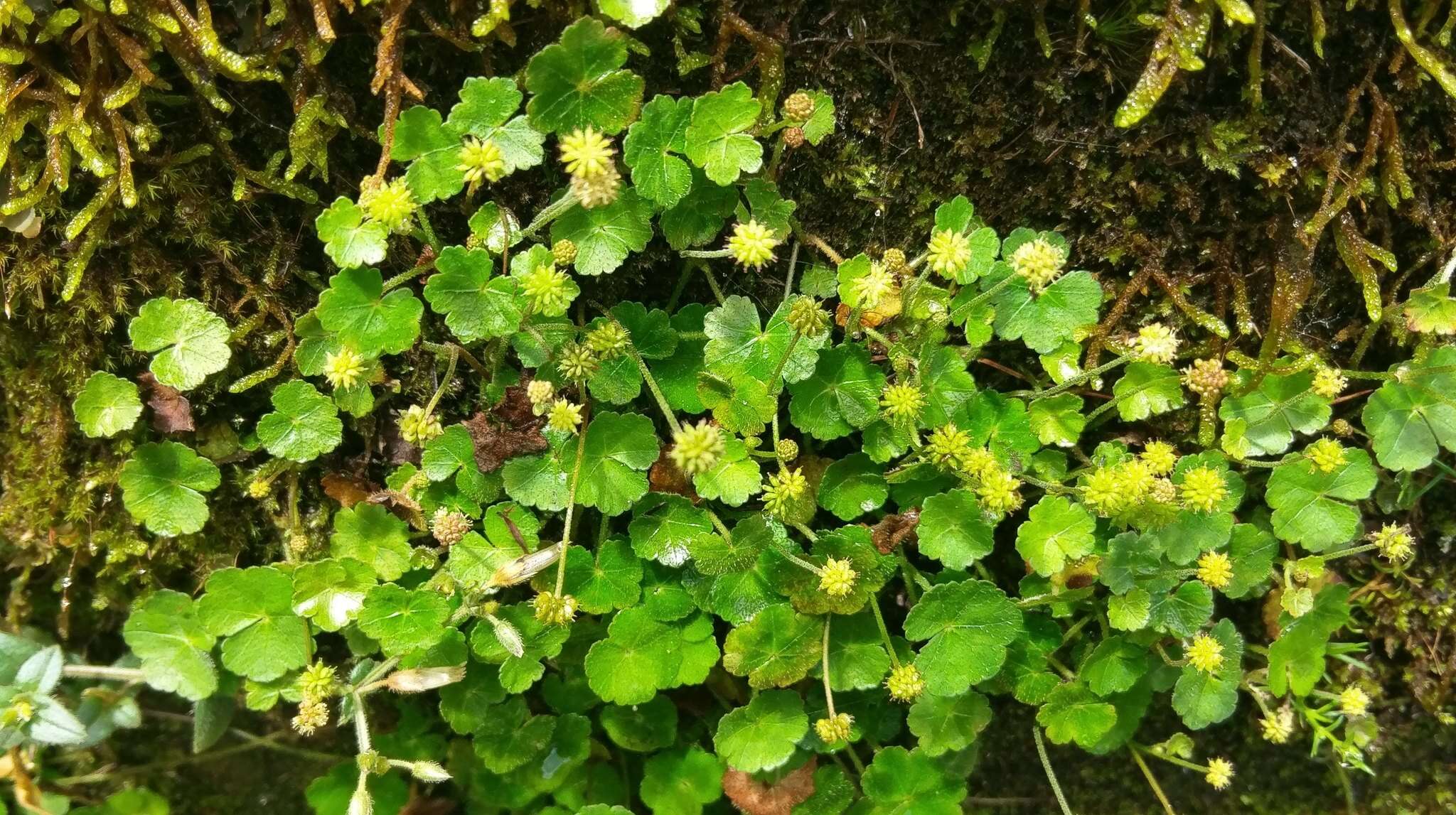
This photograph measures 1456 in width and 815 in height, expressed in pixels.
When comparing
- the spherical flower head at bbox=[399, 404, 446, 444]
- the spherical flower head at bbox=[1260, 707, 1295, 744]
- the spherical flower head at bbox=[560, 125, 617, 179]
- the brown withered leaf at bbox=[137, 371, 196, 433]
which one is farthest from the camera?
the spherical flower head at bbox=[1260, 707, 1295, 744]

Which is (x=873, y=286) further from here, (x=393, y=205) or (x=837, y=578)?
(x=393, y=205)

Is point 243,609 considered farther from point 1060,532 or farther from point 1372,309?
point 1372,309

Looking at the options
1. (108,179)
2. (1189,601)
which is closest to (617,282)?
(108,179)

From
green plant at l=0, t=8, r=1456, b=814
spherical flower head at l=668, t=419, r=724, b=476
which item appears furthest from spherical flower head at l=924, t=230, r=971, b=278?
spherical flower head at l=668, t=419, r=724, b=476

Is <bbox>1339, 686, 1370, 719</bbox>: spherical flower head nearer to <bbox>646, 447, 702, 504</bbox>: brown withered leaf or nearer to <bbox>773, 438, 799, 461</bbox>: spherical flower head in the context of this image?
<bbox>773, 438, 799, 461</bbox>: spherical flower head

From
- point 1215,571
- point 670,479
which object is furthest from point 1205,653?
point 670,479

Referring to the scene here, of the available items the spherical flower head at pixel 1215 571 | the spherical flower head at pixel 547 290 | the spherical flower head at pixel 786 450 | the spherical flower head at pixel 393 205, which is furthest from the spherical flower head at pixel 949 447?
the spherical flower head at pixel 393 205
